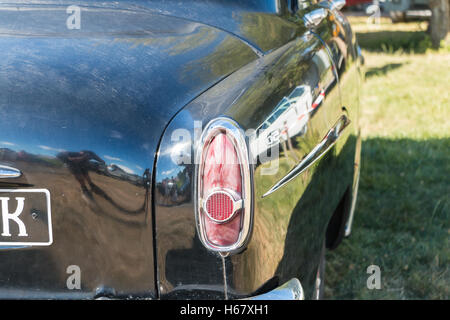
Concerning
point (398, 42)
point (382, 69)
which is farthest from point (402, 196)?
point (398, 42)

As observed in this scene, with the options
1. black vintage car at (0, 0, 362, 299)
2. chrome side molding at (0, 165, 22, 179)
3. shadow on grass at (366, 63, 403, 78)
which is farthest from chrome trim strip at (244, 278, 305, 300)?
shadow on grass at (366, 63, 403, 78)

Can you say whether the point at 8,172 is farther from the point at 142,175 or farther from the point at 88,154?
the point at 142,175

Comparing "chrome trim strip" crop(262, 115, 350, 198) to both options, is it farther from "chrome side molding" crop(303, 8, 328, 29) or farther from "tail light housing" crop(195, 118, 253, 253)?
"chrome side molding" crop(303, 8, 328, 29)

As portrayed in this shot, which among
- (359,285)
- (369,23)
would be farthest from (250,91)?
(369,23)

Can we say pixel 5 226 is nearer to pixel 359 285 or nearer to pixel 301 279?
pixel 301 279

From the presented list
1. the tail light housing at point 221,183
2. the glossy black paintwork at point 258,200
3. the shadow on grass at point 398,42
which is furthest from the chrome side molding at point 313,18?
the shadow on grass at point 398,42

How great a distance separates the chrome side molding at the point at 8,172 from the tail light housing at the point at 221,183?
1.66 ft

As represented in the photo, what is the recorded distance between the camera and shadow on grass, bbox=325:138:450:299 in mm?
3146

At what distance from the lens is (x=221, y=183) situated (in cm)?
157

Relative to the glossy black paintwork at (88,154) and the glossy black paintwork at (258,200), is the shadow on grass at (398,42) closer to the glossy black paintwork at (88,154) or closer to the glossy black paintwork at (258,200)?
the glossy black paintwork at (258,200)

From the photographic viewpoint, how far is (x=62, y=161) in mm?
1562

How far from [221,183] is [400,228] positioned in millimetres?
2570

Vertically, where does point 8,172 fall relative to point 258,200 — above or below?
above
